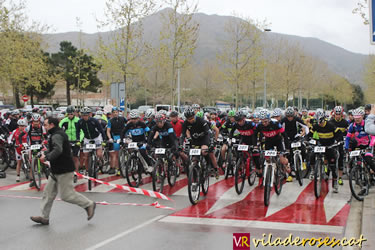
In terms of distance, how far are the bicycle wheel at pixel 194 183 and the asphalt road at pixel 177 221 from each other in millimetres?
193

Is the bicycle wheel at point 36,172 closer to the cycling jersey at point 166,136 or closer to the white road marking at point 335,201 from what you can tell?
the cycling jersey at point 166,136

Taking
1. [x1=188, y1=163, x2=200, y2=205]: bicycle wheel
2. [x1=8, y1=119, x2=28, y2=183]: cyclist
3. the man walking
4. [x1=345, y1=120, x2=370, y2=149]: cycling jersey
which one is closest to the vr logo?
the man walking

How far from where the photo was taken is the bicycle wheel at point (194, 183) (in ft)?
30.7

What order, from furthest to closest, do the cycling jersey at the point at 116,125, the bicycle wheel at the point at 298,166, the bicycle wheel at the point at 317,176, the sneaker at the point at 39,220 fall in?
the cycling jersey at the point at 116,125, the bicycle wheel at the point at 298,166, the bicycle wheel at the point at 317,176, the sneaker at the point at 39,220

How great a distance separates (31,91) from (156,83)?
1808cm

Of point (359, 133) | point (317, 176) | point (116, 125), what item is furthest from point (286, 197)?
point (116, 125)

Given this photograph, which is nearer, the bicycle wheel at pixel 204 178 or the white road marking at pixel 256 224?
the white road marking at pixel 256 224

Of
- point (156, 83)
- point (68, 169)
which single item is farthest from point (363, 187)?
point (156, 83)

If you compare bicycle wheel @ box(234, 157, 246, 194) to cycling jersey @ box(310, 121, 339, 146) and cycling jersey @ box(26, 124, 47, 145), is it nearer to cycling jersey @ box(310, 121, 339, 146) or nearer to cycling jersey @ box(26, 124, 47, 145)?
cycling jersey @ box(310, 121, 339, 146)

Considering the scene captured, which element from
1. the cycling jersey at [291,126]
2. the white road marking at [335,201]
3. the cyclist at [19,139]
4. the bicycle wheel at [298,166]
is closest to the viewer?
the white road marking at [335,201]

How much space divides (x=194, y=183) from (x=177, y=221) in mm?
1585

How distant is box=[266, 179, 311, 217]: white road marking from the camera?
9.23 meters

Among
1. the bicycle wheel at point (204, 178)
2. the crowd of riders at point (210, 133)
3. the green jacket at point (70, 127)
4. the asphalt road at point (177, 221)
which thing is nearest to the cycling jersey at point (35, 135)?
the crowd of riders at point (210, 133)

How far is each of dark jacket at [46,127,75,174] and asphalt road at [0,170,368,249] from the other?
3.28ft
